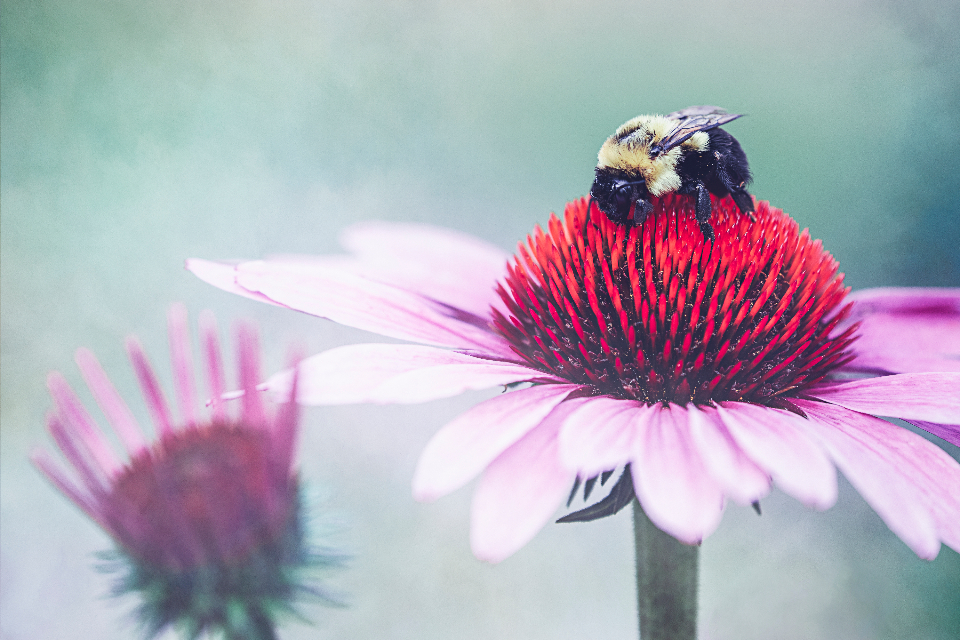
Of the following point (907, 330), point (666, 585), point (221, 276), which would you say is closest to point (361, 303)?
point (221, 276)

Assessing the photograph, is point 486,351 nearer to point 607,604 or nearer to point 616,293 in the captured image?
point 616,293

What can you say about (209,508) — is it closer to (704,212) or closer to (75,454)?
(75,454)

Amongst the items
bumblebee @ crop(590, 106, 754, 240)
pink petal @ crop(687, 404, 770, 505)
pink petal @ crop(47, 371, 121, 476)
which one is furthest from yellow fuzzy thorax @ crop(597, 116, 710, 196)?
pink petal @ crop(47, 371, 121, 476)

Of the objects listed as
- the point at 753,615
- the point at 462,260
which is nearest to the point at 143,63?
the point at 462,260

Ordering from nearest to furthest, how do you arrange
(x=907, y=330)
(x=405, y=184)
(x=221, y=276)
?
(x=221, y=276), (x=907, y=330), (x=405, y=184)

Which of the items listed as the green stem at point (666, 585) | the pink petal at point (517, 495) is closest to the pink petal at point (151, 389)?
the pink petal at point (517, 495)

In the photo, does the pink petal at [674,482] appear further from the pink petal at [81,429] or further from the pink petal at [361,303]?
the pink petal at [81,429]
